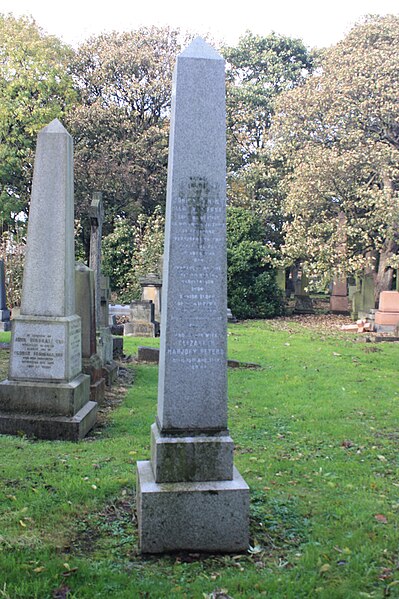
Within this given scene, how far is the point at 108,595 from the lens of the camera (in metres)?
3.37

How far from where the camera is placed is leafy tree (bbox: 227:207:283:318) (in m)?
24.8

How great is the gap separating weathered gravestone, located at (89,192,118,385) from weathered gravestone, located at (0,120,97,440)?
2921 millimetres

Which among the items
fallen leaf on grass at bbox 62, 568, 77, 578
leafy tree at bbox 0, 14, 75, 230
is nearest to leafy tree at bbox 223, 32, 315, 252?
leafy tree at bbox 0, 14, 75, 230

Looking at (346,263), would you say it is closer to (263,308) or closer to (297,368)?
(263,308)

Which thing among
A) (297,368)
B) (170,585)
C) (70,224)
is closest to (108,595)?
(170,585)

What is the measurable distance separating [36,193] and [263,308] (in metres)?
18.8

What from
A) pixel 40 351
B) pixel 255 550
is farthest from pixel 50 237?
pixel 255 550

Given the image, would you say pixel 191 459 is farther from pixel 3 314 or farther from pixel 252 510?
pixel 3 314

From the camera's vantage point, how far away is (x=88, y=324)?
859cm

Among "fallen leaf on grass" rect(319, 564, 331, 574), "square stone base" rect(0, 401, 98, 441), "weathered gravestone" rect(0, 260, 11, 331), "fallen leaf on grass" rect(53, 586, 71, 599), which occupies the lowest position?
"fallen leaf on grass" rect(53, 586, 71, 599)

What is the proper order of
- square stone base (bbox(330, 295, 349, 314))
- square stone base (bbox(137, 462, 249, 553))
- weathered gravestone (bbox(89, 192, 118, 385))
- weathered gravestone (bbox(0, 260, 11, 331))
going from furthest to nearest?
1. square stone base (bbox(330, 295, 349, 314))
2. weathered gravestone (bbox(0, 260, 11, 331))
3. weathered gravestone (bbox(89, 192, 118, 385))
4. square stone base (bbox(137, 462, 249, 553))

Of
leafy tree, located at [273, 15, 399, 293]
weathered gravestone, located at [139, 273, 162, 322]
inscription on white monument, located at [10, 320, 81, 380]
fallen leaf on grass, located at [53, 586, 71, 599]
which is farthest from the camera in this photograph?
leafy tree, located at [273, 15, 399, 293]

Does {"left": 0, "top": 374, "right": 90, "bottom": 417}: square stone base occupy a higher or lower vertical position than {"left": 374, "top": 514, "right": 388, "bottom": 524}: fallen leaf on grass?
higher

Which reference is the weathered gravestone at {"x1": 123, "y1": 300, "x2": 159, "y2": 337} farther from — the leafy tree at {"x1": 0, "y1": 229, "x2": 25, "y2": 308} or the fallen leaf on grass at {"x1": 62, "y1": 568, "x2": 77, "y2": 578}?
the fallen leaf on grass at {"x1": 62, "y1": 568, "x2": 77, "y2": 578}
